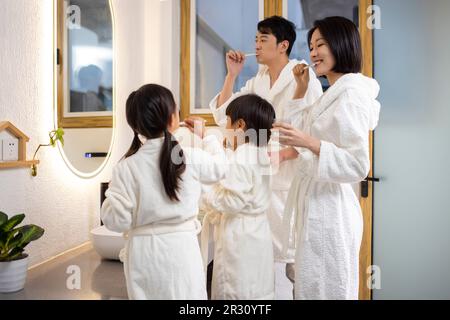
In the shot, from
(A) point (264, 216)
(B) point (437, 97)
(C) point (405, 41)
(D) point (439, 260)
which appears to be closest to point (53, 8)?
(A) point (264, 216)

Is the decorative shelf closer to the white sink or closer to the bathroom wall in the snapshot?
the bathroom wall

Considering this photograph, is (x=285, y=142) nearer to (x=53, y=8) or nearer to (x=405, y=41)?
(x=53, y=8)

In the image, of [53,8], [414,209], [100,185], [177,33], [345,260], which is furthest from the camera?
[177,33]

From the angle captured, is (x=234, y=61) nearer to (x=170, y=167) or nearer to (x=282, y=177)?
(x=282, y=177)

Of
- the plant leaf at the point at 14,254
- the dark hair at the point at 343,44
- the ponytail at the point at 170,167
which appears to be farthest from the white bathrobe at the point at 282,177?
the plant leaf at the point at 14,254

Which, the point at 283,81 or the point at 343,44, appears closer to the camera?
the point at 343,44

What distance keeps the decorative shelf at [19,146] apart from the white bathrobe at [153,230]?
450 millimetres

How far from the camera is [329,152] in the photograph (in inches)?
36.0

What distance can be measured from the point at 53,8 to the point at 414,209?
1.69 metres

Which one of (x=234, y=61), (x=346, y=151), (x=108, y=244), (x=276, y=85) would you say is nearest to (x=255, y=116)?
(x=346, y=151)

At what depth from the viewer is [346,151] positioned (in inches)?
36.4

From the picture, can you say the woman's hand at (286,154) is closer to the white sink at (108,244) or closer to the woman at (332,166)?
the woman at (332,166)

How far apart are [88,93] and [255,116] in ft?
2.63

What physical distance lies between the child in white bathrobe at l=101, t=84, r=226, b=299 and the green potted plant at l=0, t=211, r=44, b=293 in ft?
0.96
